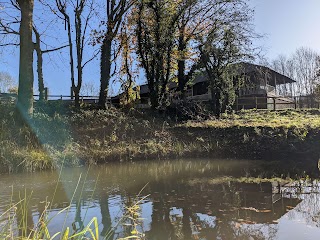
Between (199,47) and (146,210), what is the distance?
58.0 feet

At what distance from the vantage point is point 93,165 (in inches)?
538

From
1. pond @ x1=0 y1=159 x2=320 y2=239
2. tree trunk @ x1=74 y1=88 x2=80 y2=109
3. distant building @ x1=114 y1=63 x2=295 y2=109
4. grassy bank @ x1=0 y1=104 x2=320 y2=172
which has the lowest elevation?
pond @ x1=0 y1=159 x2=320 y2=239

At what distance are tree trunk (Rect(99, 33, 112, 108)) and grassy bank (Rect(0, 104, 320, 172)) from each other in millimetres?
1710

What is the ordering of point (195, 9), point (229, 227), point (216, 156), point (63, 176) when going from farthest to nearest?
point (195, 9), point (216, 156), point (63, 176), point (229, 227)

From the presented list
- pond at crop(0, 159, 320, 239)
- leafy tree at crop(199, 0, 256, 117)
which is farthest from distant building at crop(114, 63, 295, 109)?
pond at crop(0, 159, 320, 239)

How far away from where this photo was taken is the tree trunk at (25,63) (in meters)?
15.5

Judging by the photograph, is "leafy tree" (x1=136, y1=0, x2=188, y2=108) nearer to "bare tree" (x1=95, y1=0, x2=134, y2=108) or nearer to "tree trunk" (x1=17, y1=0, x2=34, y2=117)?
"bare tree" (x1=95, y1=0, x2=134, y2=108)

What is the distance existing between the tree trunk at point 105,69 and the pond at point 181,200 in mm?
8556

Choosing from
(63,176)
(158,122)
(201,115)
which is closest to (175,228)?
(63,176)

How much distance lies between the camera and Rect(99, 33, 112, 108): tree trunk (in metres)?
20.7

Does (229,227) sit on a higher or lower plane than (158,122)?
lower

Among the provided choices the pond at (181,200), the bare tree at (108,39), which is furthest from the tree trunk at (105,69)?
the pond at (181,200)

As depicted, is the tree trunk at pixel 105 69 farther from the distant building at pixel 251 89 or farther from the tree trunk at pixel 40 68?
the tree trunk at pixel 40 68

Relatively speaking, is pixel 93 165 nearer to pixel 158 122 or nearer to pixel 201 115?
pixel 158 122
